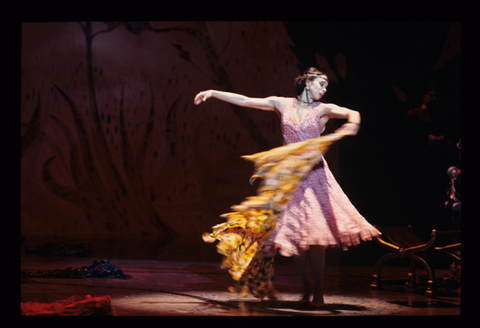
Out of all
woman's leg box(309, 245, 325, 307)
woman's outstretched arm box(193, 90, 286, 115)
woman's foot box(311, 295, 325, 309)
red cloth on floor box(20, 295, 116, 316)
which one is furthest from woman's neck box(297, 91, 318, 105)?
red cloth on floor box(20, 295, 116, 316)

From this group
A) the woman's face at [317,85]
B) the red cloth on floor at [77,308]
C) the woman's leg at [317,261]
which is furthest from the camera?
the woman's face at [317,85]

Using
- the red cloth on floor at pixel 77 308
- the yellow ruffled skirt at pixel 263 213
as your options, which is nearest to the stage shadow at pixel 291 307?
the yellow ruffled skirt at pixel 263 213

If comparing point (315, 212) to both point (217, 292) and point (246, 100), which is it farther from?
point (217, 292)

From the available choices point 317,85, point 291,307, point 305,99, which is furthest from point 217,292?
point 317,85

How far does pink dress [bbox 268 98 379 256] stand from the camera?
3139 millimetres

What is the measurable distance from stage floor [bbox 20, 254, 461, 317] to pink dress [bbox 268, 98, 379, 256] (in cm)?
41

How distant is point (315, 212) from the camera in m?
3.19

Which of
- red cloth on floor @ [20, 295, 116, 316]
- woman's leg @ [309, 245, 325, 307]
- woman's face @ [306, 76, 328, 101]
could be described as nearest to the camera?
red cloth on floor @ [20, 295, 116, 316]

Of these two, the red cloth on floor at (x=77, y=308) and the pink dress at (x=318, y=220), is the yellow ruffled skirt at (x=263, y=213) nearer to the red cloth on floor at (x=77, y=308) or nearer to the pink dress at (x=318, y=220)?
the pink dress at (x=318, y=220)

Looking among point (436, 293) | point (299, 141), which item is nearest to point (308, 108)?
point (299, 141)

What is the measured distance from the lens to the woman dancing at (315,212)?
10.3ft

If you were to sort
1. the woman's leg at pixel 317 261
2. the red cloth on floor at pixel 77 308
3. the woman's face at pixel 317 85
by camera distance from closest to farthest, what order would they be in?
the red cloth on floor at pixel 77 308 → the woman's leg at pixel 317 261 → the woman's face at pixel 317 85

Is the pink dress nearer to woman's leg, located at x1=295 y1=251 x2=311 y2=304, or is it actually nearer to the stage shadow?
woman's leg, located at x1=295 y1=251 x2=311 y2=304

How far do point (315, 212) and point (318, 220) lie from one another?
0.17ft
